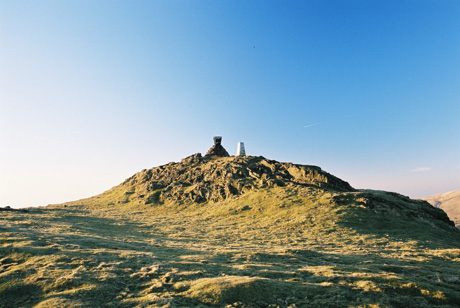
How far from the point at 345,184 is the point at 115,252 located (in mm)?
69612

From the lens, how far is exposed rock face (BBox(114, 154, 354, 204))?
239 feet

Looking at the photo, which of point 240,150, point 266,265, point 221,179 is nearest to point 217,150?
point 240,150

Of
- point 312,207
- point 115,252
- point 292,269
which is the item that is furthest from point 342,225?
point 115,252

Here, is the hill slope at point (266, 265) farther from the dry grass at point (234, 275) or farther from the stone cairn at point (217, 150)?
the stone cairn at point (217, 150)

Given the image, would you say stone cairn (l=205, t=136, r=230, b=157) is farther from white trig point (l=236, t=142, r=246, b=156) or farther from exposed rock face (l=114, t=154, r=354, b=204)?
white trig point (l=236, t=142, r=246, b=156)

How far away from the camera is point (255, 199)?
222 feet

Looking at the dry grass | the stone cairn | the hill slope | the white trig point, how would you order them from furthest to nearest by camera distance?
the stone cairn → the white trig point → the hill slope → the dry grass

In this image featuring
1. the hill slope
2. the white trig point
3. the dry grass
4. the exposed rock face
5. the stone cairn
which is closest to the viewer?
the dry grass

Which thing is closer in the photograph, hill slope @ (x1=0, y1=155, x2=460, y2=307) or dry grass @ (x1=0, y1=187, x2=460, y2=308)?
dry grass @ (x1=0, y1=187, x2=460, y2=308)

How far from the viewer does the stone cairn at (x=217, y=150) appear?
132 meters

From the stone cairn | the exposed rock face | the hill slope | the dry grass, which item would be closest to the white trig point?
the exposed rock face

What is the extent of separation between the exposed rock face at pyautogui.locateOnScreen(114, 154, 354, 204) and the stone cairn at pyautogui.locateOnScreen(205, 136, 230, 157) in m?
9.63

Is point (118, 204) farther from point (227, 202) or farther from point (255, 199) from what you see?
point (255, 199)

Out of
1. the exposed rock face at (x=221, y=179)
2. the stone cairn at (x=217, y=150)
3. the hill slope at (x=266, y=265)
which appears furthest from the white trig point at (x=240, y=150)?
the hill slope at (x=266, y=265)
